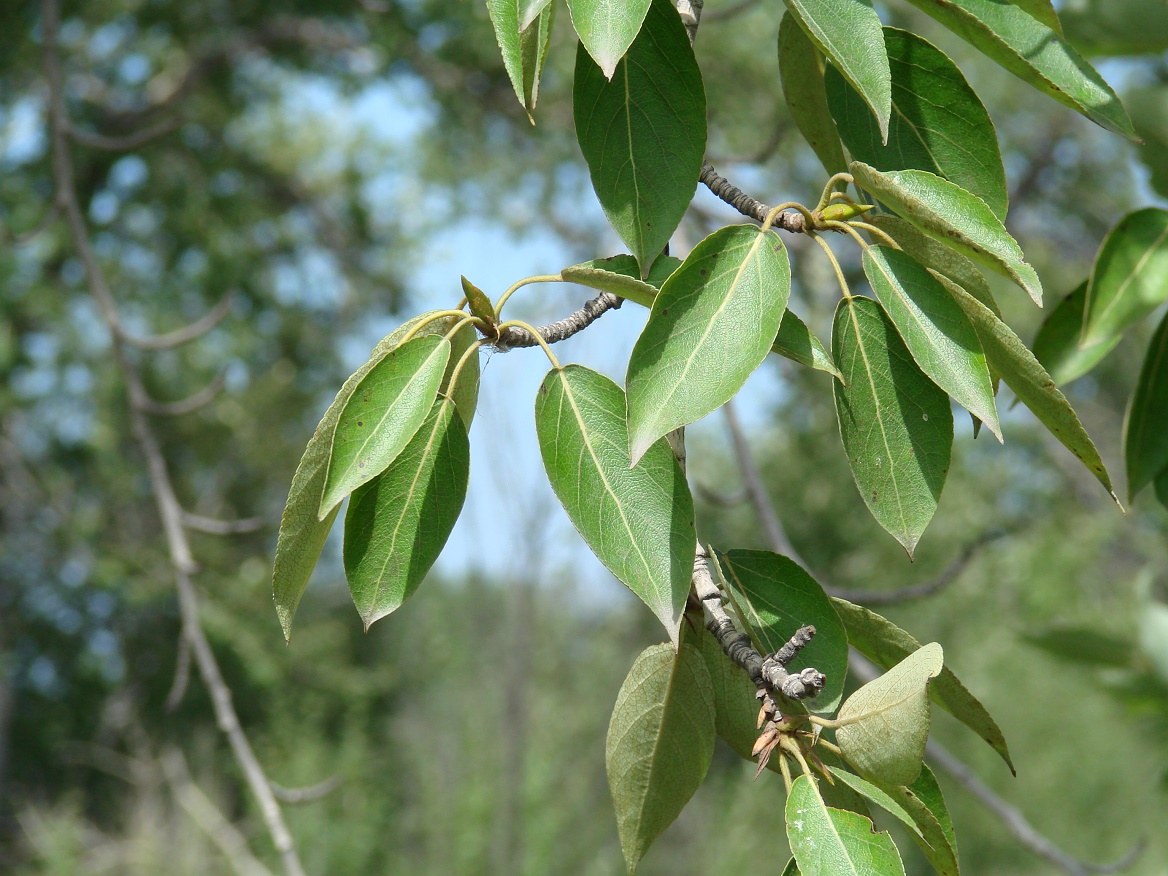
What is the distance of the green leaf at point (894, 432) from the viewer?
0.42m

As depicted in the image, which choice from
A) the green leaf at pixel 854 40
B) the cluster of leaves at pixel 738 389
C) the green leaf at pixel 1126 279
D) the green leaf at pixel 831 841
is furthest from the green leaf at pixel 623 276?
the green leaf at pixel 1126 279

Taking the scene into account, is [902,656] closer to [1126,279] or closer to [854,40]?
[854,40]

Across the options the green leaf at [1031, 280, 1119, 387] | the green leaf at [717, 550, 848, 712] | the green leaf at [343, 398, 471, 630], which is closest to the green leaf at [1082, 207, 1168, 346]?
the green leaf at [1031, 280, 1119, 387]

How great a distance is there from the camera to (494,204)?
452 cm

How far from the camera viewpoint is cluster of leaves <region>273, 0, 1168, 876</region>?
1.22 ft

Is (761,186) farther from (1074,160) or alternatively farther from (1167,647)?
(1074,160)

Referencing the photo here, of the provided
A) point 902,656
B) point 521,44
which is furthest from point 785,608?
point 521,44

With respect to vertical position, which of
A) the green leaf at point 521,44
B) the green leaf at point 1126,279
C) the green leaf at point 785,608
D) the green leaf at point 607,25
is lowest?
the green leaf at point 785,608

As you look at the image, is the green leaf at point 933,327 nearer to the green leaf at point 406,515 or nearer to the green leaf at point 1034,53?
the green leaf at point 1034,53

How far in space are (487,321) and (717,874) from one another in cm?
381

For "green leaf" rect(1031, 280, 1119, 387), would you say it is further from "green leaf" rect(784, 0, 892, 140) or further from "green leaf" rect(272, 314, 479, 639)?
"green leaf" rect(272, 314, 479, 639)

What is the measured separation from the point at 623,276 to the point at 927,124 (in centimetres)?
21

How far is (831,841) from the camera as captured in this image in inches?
14.3

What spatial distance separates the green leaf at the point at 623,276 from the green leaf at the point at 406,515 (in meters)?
0.09
